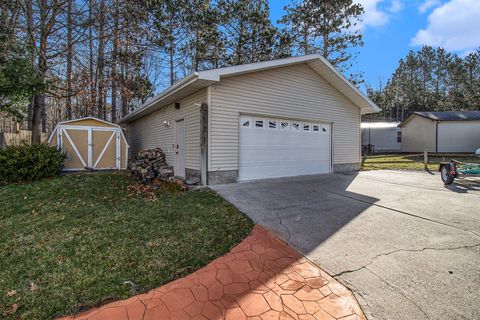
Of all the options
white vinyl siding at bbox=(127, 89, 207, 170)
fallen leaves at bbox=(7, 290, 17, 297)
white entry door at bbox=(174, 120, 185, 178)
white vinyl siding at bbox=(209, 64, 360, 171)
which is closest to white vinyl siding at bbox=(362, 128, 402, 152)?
white vinyl siding at bbox=(209, 64, 360, 171)

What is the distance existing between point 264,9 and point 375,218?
1587cm

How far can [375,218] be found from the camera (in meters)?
4.23

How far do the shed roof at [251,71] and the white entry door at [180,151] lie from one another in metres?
0.93

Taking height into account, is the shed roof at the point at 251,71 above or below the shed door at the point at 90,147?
above

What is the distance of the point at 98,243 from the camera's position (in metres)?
3.40

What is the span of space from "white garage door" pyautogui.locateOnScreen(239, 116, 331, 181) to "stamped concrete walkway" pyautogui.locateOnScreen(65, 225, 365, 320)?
4.59m

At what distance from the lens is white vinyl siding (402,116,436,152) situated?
18359 millimetres

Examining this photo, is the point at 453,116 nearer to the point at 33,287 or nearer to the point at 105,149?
the point at 105,149

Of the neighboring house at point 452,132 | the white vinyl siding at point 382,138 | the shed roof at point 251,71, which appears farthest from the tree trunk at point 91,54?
the white vinyl siding at point 382,138

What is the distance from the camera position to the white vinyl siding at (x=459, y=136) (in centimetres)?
1745

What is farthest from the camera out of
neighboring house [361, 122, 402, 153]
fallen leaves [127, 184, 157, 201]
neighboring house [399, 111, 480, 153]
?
neighboring house [361, 122, 402, 153]

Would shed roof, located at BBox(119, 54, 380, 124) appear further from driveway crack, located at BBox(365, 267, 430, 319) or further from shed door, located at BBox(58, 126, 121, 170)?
driveway crack, located at BBox(365, 267, 430, 319)

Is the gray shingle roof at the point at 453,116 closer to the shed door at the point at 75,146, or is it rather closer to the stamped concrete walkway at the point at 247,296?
the stamped concrete walkway at the point at 247,296

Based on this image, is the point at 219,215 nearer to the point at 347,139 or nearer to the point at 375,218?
the point at 375,218
